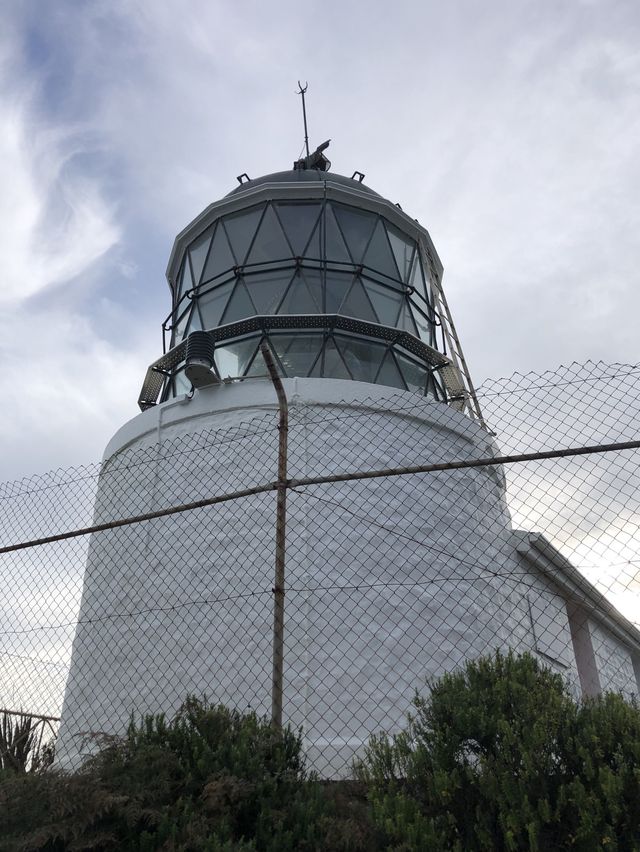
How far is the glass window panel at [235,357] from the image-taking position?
26.5ft

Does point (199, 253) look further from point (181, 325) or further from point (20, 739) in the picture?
point (20, 739)

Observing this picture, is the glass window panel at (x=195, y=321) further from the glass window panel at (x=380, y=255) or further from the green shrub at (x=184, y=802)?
the green shrub at (x=184, y=802)

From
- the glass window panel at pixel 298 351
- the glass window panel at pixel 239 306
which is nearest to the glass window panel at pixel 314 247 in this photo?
the glass window panel at pixel 239 306

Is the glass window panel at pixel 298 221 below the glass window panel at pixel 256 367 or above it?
above

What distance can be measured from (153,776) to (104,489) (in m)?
4.65

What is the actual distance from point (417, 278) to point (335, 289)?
1458mm

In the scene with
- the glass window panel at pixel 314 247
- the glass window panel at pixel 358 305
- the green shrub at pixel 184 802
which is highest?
the glass window panel at pixel 314 247

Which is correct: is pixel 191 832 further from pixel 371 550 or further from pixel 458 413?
pixel 458 413

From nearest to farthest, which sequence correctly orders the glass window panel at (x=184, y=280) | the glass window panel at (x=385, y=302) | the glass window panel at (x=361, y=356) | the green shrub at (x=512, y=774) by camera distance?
the green shrub at (x=512, y=774)
the glass window panel at (x=361, y=356)
the glass window panel at (x=385, y=302)
the glass window panel at (x=184, y=280)

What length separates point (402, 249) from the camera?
31.0 ft

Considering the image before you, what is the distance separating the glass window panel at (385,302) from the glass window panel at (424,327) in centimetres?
30

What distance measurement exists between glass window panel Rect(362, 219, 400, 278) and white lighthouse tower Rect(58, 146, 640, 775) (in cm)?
12

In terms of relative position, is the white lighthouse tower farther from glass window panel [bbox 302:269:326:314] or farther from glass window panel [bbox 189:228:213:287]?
glass window panel [bbox 189:228:213:287]

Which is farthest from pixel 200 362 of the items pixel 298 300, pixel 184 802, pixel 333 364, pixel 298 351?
pixel 184 802
